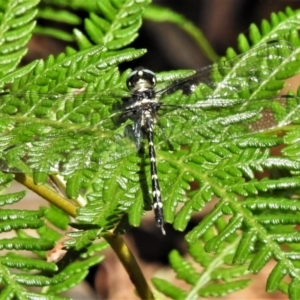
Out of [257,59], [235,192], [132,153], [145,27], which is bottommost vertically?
[235,192]

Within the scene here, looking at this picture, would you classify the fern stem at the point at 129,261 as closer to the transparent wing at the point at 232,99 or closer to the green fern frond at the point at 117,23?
the transparent wing at the point at 232,99

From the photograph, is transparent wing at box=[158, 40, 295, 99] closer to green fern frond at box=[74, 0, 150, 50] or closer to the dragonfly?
the dragonfly

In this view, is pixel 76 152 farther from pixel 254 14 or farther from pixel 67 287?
pixel 254 14

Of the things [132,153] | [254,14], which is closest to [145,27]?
[254,14]

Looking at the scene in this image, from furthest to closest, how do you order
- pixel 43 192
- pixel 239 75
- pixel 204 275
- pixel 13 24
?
pixel 204 275 < pixel 239 75 < pixel 13 24 < pixel 43 192

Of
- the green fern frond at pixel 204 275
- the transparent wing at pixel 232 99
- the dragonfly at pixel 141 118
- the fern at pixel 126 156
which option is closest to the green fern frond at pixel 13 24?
the fern at pixel 126 156

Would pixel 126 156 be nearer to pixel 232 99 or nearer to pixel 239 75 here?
pixel 232 99


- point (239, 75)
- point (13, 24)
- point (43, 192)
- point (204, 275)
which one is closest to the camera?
point (43, 192)

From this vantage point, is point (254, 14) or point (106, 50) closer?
point (106, 50)

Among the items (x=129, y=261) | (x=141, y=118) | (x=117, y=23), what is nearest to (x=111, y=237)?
(x=129, y=261)
